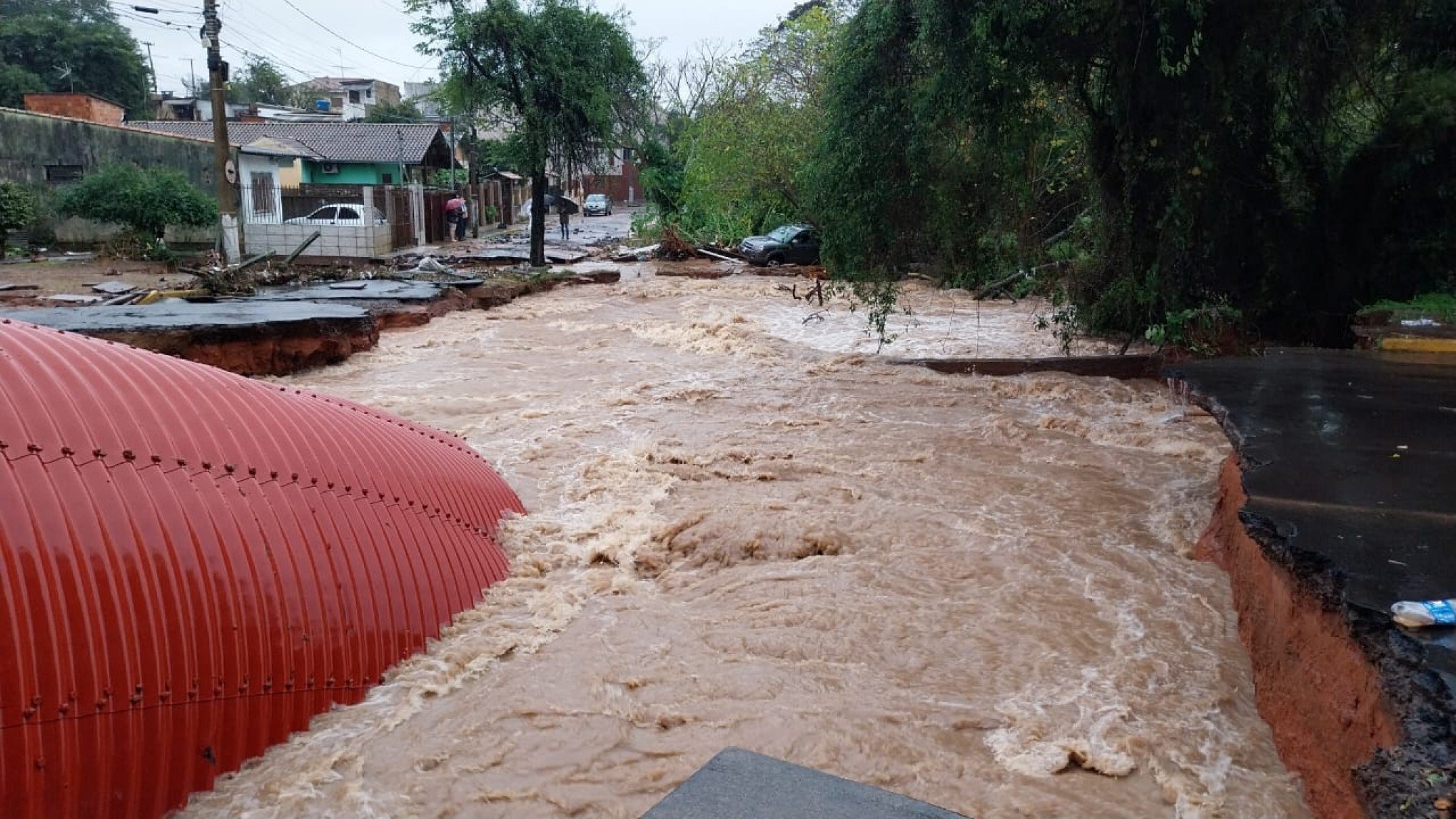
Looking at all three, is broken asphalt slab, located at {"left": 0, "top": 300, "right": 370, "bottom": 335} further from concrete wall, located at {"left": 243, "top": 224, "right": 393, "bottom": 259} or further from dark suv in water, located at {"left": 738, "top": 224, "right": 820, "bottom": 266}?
dark suv in water, located at {"left": 738, "top": 224, "right": 820, "bottom": 266}

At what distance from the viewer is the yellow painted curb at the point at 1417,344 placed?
10.5 meters

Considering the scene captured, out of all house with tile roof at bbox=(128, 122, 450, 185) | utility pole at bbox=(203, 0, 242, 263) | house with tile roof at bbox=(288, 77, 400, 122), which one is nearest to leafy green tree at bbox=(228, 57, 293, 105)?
house with tile roof at bbox=(288, 77, 400, 122)

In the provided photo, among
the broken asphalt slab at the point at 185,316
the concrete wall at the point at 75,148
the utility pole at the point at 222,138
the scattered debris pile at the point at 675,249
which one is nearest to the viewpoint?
the broken asphalt slab at the point at 185,316

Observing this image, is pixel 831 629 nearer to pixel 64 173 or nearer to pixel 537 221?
pixel 537 221

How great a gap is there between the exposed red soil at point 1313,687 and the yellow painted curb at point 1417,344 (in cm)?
624

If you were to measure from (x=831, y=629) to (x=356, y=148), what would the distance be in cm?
3969

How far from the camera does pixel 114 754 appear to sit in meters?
3.98

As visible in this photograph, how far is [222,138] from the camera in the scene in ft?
64.7

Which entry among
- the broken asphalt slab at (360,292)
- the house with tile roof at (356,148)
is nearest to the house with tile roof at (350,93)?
the house with tile roof at (356,148)

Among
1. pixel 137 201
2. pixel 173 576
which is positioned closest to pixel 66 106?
pixel 137 201

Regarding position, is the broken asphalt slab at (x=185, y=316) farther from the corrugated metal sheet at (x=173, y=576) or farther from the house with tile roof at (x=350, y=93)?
the house with tile roof at (x=350, y=93)

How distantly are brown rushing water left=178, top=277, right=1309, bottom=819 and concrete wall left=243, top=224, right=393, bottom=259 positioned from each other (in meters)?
14.1

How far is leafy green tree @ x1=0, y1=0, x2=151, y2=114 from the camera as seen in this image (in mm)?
40656

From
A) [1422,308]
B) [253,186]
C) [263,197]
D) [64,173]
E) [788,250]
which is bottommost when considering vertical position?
[1422,308]
